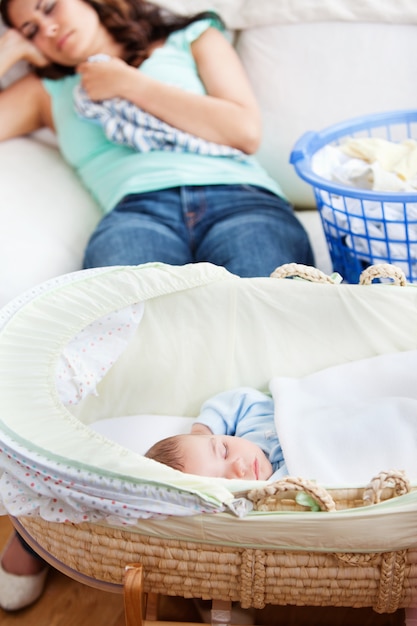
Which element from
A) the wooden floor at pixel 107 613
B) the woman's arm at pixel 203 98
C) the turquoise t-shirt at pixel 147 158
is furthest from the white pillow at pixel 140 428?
the woman's arm at pixel 203 98

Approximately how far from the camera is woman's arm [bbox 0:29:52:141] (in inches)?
63.7

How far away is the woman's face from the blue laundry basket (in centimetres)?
54

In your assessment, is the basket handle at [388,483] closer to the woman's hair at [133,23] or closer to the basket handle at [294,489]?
the basket handle at [294,489]

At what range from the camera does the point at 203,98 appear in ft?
4.90

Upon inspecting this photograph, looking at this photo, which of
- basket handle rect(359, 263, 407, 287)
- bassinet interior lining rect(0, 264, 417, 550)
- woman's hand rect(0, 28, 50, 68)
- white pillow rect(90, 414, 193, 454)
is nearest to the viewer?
bassinet interior lining rect(0, 264, 417, 550)

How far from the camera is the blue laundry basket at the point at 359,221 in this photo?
1.17 metres

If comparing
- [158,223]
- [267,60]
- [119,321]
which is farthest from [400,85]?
[119,321]

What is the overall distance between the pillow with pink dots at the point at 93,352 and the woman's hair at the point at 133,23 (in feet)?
2.31

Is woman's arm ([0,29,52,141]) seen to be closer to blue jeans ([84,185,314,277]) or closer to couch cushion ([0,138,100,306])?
couch cushion ([0,138,100,306])

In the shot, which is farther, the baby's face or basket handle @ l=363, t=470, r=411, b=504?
the baby's face

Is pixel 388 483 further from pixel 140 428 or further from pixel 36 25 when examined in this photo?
pixel 36 25

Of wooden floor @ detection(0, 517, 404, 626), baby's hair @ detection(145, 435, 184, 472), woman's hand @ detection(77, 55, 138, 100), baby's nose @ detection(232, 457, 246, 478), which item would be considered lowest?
wooden floor @ detection(0, 517, 404, 626)

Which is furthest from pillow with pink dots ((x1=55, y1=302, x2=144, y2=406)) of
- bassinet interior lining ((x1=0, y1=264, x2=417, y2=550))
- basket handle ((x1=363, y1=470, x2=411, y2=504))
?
basket handle ((x1=363, y1=470, x2=411, y2=504))

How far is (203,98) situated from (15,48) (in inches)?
17.7
